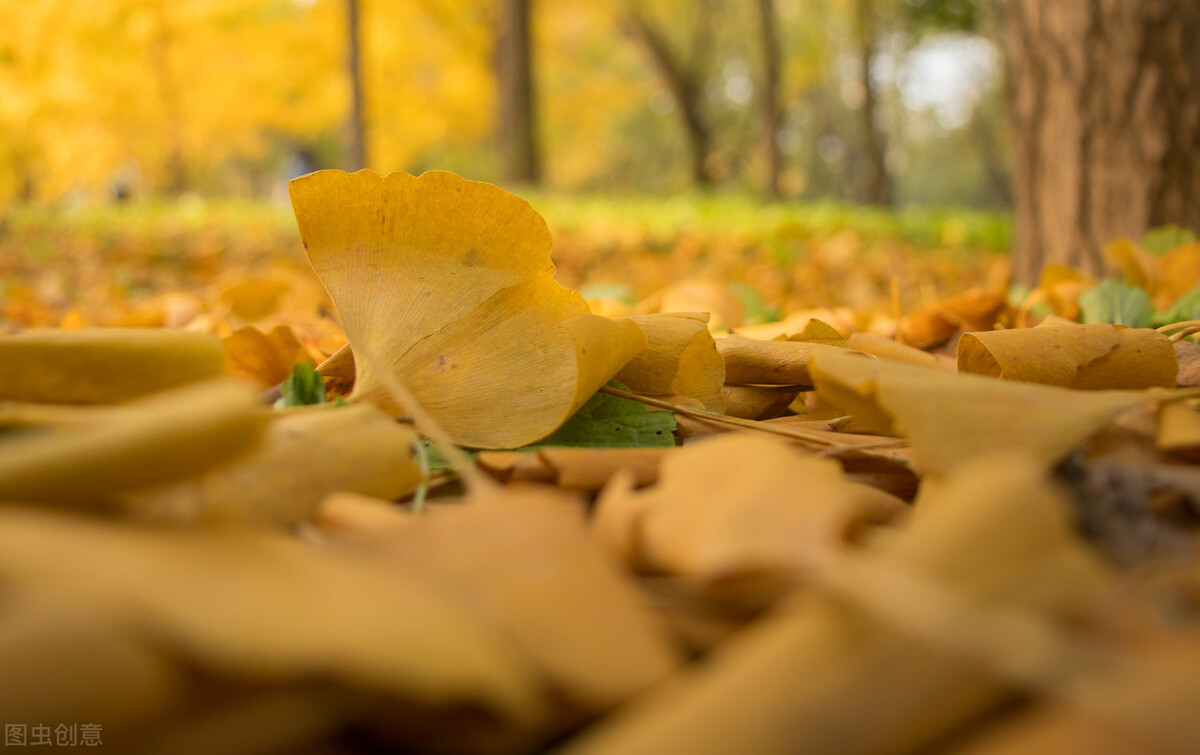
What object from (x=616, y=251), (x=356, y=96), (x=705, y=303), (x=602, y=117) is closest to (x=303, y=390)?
(x=705, y=303)

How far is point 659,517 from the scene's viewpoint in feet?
1.05

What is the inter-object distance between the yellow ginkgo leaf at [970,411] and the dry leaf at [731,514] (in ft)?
0.13

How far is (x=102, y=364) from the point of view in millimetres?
431

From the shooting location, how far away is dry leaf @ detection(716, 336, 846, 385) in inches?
23.5

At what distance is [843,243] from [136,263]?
285cm

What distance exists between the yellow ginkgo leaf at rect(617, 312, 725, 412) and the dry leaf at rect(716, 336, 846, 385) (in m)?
0.05

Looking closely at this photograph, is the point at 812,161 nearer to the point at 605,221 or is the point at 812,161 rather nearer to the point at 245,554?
the point at 605,221

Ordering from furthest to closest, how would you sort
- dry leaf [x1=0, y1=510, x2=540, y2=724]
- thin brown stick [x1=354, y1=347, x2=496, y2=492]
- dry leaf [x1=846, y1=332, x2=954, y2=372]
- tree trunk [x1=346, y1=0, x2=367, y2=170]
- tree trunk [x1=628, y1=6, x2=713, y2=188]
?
tree trunk [x1=628, y1=6, x2=713, y2=188], tree trunk [x1=346, y1=0, x2=367, y2=170], dry leaf [x1=846, y1=332, x2=954, y2=372], thin brown stick [x1=354, y1=347, x2=496, y2=492], dry leaf [x1=0, y1=510, x2=540, y2=724]

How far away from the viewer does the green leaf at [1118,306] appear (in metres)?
0.84

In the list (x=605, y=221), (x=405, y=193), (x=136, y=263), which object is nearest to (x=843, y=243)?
(x=605, y=221)

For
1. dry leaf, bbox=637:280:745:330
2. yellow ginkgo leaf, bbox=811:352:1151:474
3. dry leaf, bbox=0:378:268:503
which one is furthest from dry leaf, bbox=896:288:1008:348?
dry leaf, bbox=0:378:268:503

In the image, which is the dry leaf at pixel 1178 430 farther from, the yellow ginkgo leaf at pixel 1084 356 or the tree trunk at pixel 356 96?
the tree trunk at pixel 356 96

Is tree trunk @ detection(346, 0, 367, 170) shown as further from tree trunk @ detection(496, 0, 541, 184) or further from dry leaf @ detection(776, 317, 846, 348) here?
dry leaf @ detection(776, 317, 846, 348)

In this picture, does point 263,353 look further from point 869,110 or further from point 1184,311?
point 869,110
